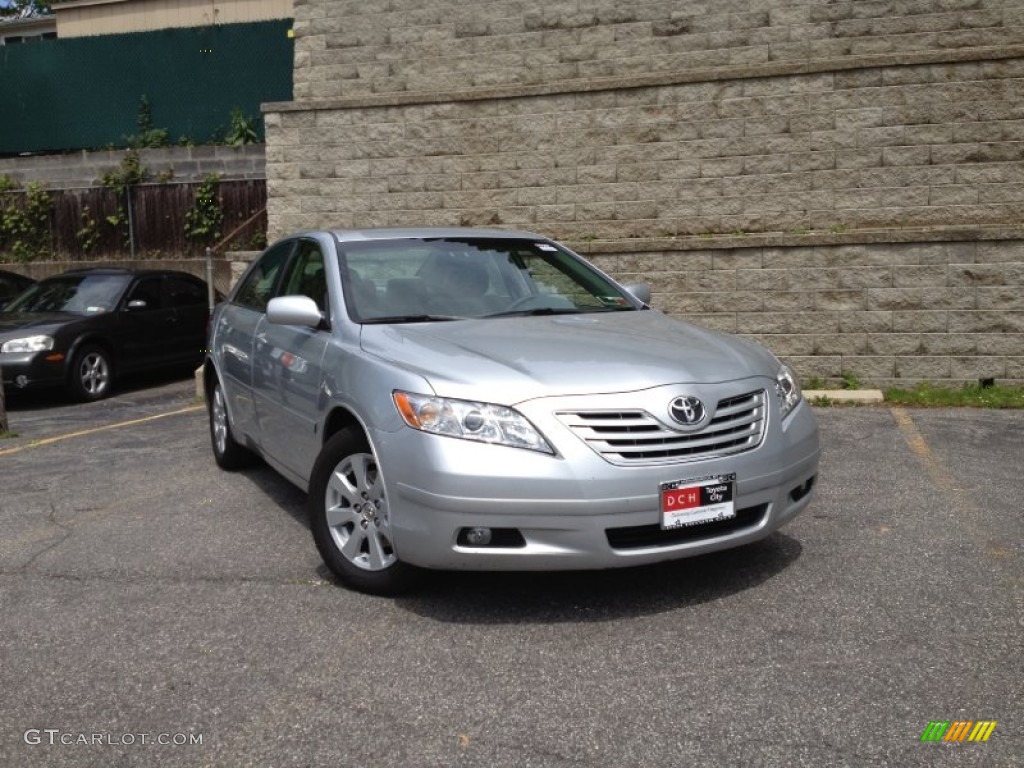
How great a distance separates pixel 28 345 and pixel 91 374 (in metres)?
0.78

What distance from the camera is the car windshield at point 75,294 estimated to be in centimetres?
1184

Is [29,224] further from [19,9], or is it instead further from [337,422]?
[19,9]

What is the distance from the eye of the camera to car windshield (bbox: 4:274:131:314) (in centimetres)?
1184

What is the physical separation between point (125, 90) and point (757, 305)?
1413cm

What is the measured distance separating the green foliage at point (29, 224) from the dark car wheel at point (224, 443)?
12.5 meters

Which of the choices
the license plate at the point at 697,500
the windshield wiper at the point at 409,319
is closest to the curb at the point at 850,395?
the windshield wiper at the point at 409,319

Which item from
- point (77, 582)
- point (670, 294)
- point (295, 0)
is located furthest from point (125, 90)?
point (77, 582)

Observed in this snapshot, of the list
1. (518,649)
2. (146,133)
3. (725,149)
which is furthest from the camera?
(146,133)

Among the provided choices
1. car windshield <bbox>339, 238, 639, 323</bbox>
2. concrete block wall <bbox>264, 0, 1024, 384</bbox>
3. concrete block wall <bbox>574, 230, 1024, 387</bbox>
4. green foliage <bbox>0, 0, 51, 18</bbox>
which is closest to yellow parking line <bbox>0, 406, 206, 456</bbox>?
concrete block wall <bbox>264, 0, 1024, 384</bbox>

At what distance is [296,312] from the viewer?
188 inches

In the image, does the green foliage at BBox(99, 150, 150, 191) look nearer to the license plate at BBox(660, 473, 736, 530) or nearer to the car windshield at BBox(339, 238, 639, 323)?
the car windshield at BBox(339, 238, 639, 323)

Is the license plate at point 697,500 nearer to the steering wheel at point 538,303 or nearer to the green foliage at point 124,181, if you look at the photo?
the steering wheel at point 538,303

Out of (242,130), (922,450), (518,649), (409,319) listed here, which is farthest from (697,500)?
(242,130)

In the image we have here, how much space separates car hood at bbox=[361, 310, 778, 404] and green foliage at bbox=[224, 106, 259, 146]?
14.2 metres
